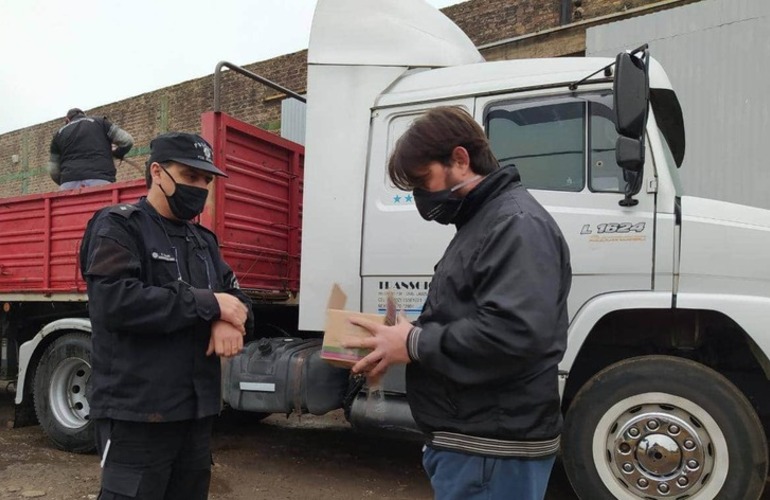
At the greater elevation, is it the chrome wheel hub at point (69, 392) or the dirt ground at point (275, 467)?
the chrome wheel hub at point (69, 392)

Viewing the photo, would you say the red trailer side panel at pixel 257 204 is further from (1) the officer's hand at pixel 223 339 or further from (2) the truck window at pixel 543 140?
(1) the officer's hand at pixel 223 339

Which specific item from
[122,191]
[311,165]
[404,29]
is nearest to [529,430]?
[311,165]

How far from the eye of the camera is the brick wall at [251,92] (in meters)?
7.98

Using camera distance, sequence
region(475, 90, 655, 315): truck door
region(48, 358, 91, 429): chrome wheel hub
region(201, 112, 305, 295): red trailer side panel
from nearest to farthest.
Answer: region(475, 90, 655, 315): truck door
region(201, 112, 305, 295): red trailer side panel
region(48, 358, 91, 429): chrome wheel hub

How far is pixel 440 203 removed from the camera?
5.25 ft

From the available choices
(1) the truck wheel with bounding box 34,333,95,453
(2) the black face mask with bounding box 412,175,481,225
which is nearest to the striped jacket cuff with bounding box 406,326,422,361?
(2) the black face mask with bounding box 412,175,481,225

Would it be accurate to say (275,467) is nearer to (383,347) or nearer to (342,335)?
(342,335)

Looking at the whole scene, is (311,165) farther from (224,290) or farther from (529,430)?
Result: (529,430)

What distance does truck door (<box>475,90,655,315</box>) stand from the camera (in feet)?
10.9

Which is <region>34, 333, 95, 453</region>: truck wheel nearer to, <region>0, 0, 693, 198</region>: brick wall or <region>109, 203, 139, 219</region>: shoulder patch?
<region>109, 203, 139, 219</region>: shoulder patch

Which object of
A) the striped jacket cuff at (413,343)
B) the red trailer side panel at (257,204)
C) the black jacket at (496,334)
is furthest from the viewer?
the red trailer side panel at (257,204)

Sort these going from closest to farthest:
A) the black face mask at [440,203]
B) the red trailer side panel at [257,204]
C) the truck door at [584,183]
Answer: the black face mask at [440,203], the truck door at [584,183], the red trailer side panel at [257,204]

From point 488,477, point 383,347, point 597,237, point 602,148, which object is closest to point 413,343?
point 383,347

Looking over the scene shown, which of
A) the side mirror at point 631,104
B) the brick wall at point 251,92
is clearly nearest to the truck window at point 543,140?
the side mirror at point 631,104
